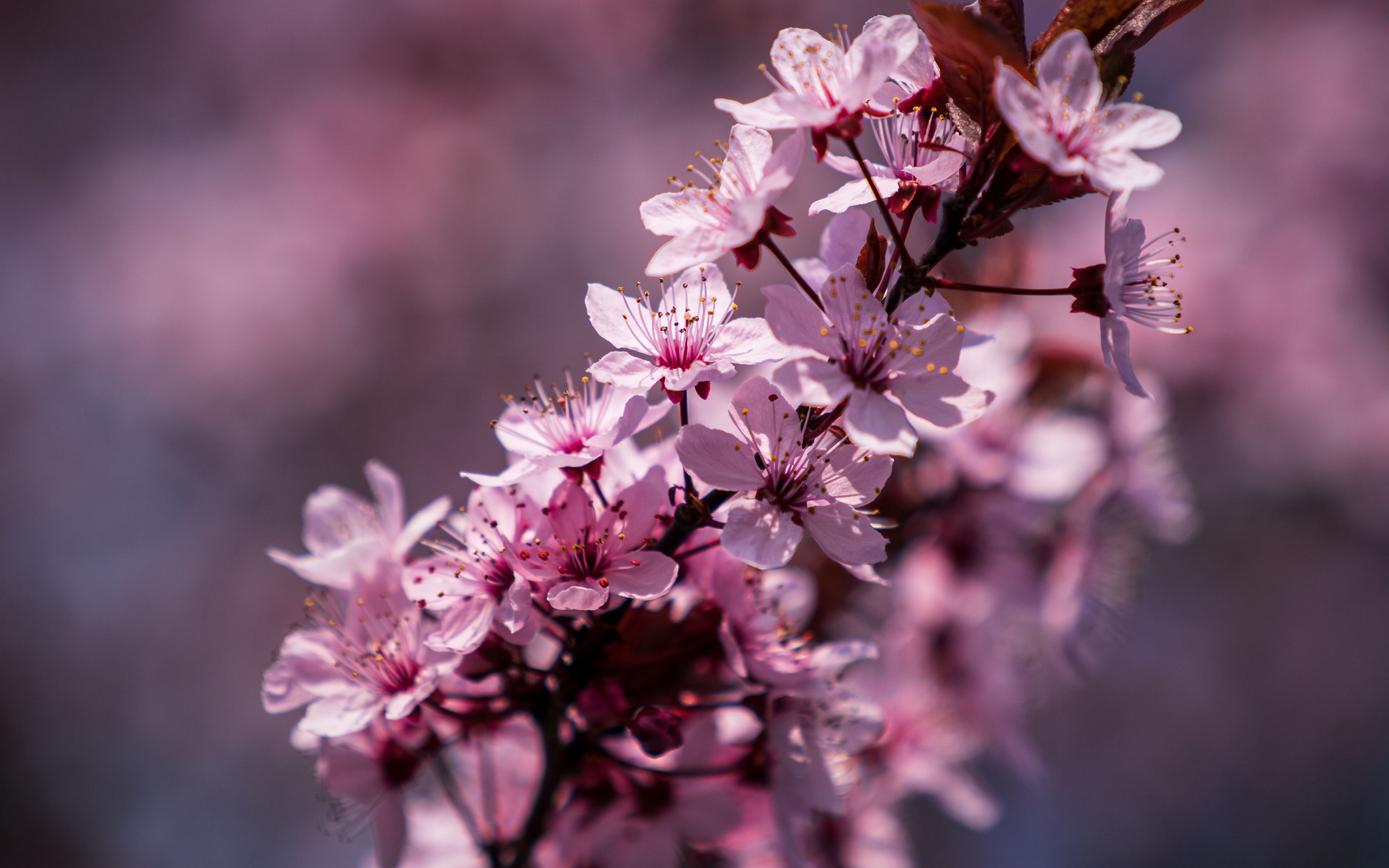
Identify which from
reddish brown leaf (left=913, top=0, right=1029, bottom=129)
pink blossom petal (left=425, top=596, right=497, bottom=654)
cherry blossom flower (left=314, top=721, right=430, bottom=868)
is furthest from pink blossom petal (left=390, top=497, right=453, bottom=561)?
reddish brown leaf (left=913, top=0, right=1029, bottom=129)

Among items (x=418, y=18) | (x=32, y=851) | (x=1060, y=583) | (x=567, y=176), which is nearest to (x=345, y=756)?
(x=1060, y=583)

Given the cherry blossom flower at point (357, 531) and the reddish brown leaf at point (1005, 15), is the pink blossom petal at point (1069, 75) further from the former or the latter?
the cherry blossom flower at point (357, 531)

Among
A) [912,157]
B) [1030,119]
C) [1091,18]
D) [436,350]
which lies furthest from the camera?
[436,350]

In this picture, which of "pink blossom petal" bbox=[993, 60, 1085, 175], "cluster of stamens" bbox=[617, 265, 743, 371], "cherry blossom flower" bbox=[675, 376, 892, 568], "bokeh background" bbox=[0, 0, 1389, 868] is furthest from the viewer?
"bokeh background" bbox=[0, 0, 1389, 868]

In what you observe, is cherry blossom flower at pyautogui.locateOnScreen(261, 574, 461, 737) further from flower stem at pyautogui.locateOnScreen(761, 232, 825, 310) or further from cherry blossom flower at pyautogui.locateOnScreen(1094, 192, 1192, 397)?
cherry blossom flower at pyautogui.locateOnScreen(1094, 192, 1192, 397)

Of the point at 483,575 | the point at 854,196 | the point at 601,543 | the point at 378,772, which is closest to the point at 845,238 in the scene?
the point at 854,196

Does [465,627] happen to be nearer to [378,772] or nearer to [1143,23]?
[378,772]

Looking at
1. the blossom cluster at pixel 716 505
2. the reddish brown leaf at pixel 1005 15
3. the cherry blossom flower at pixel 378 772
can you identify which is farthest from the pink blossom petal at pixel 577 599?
the reddish brown leaf at pixel 1005 15
